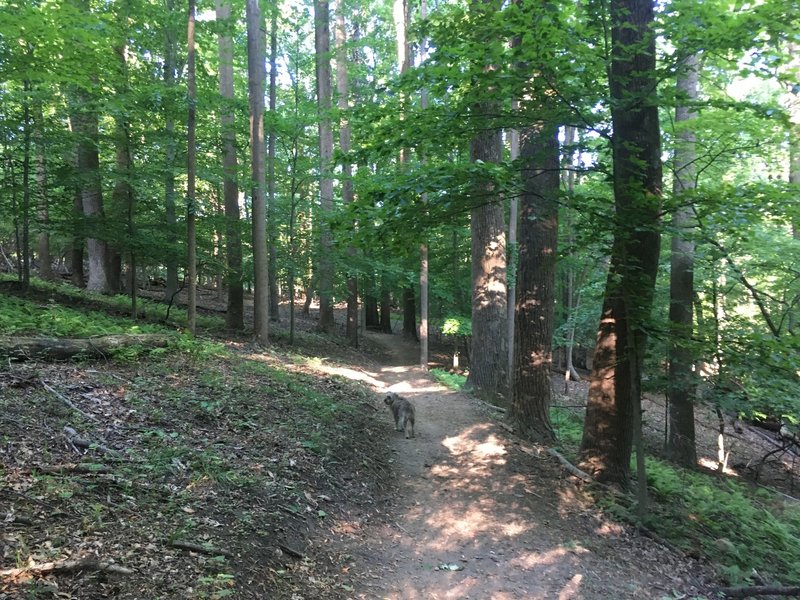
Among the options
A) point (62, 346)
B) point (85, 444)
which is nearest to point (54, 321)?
point (62, 346)

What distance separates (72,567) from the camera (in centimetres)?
267

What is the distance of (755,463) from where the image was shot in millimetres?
11922

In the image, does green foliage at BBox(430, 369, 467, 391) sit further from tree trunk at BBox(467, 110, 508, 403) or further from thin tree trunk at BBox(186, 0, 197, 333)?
thin tree trunk at BBox(186, 0, 197, 333)

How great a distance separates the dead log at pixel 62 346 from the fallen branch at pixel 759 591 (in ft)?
26.9

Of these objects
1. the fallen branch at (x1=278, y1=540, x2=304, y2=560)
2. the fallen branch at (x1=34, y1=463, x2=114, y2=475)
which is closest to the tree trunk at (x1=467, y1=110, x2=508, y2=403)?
the fallen branch at (x1=278, y1=540, x2=304, y2=560)

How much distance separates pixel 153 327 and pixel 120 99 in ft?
15.2

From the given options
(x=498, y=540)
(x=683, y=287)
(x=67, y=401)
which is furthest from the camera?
(x=683, y=287)

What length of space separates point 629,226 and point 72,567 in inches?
205

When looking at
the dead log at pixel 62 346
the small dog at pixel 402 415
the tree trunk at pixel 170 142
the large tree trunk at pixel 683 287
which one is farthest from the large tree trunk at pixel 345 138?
the large tree trunk at pixel 683 287

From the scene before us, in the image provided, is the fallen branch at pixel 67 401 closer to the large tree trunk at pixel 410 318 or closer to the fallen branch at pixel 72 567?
the fallen branch at pixel 72 567

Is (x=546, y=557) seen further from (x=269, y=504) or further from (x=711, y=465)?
(x=711, y=465)

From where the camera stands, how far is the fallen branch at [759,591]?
174 inches

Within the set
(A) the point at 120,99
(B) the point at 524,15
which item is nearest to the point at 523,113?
(B) the point at 524,15

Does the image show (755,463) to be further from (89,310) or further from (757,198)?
(89,310)
